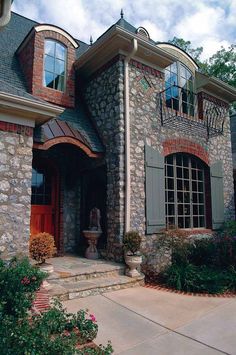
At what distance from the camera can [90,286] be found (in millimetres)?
4922

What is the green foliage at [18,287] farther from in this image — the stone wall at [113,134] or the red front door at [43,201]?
the red front door at [43,201]

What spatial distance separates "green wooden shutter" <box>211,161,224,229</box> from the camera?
853 centimetres

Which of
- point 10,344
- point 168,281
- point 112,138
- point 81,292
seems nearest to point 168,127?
point 112,138

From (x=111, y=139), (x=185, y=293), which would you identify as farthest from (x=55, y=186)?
(x=185, y=293)

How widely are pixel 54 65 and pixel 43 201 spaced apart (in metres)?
3.55

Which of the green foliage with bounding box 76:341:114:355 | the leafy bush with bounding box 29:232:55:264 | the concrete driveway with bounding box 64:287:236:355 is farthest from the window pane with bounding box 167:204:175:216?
the green foliage with bounding box 76:341:114:355

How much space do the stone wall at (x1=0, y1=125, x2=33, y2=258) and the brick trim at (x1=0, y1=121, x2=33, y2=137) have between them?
0.05 meters

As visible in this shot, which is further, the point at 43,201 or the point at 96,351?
the point at 43,201

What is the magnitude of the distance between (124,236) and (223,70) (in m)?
14.5

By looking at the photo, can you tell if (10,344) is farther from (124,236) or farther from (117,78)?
(117,78)

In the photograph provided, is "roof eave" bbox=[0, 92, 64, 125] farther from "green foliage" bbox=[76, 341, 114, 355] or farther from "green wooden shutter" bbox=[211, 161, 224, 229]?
"green wooden shutter" bbox=[211, 161, 224, 229]

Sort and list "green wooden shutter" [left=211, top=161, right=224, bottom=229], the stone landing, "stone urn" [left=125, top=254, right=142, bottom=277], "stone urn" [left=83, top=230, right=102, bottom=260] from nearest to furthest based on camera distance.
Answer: the stone landing < "stone urn" [left=125, top=254, right=142, bottom=277] < "stone urn" [left=83, top=230, right=102, bottom=260] < "green wooden shutter" [left=211, top=161, right=224, bottom=229]

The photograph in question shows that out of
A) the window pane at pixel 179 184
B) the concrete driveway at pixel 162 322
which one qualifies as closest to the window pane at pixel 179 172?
the window pane at pixel 179 184

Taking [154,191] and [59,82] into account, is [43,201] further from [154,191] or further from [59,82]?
[59,82]
